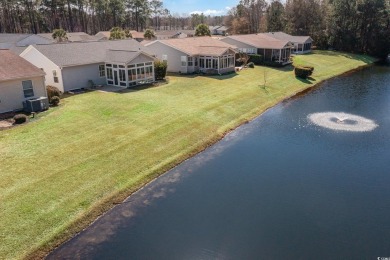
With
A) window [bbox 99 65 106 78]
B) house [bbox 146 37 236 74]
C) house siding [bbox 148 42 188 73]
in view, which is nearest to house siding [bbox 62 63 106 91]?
window [bbox 99 65 106 78]

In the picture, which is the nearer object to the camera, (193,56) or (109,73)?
(109,73)

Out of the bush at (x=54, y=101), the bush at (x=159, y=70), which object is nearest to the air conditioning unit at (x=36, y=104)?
the bush at (x=54, y=101)

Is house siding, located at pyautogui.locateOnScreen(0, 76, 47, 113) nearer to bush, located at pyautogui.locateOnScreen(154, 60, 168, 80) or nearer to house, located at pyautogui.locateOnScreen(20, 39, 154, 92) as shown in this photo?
house, located at pyautogui.locateOnScreen(20, 39, 154, 92)

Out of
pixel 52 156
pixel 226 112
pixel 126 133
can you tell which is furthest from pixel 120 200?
pixel 226 112

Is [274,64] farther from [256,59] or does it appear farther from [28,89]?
[28,89]

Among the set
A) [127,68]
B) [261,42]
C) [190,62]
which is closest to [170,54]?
[190,62]
